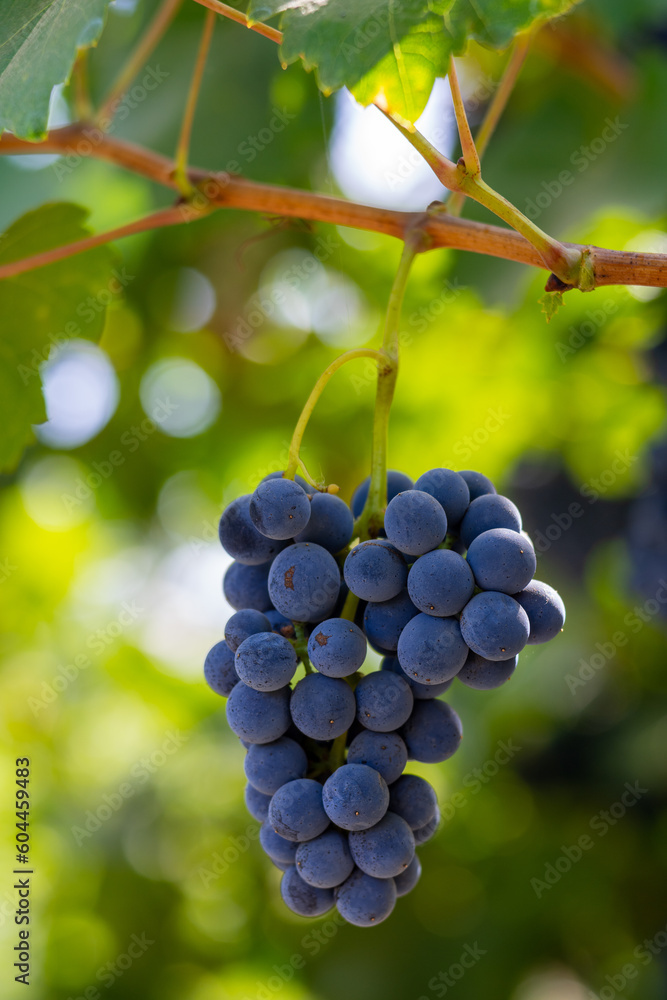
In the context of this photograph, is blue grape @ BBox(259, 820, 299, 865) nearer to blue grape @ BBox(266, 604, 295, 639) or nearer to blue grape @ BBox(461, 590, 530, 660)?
blue grape @ BBox(266, 604, 295, 639)

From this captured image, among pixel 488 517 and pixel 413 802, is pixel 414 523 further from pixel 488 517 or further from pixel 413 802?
pixel 413 802

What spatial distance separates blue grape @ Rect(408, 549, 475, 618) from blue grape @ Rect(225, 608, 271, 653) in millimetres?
177

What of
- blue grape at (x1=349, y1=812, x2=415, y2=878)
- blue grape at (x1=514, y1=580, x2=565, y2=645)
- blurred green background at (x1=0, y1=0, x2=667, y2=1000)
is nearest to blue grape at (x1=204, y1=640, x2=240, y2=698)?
blue grape at (x1=349, y1=812, x2=415, y2=878)

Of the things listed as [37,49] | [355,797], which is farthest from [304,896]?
[37,49]

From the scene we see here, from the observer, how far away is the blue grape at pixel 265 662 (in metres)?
0.77

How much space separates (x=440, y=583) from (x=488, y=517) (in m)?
0.11

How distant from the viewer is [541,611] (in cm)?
80

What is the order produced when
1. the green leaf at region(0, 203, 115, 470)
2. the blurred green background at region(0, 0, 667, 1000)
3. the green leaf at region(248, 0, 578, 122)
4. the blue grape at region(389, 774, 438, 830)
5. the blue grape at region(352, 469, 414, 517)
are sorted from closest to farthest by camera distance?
the green leaf at region(248, 0, 578, 122)
the blue grape at region(389, 774, 438, 830)
the blue grape at region(352, 469, 414, 517)
the green leaf at region(0, 203, 115, 470)
the blurred green background at region(0, 0, 667, 1000)

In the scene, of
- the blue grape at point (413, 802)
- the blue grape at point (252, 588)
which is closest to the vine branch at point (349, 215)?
the blue grape at point (252, 588)

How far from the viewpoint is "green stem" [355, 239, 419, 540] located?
33.2 inches

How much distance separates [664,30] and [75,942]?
10.7 ft

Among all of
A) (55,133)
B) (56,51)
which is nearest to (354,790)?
(56,51)

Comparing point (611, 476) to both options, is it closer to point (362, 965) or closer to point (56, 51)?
point (362, 965)

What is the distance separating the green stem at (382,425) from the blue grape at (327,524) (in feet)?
0.08
